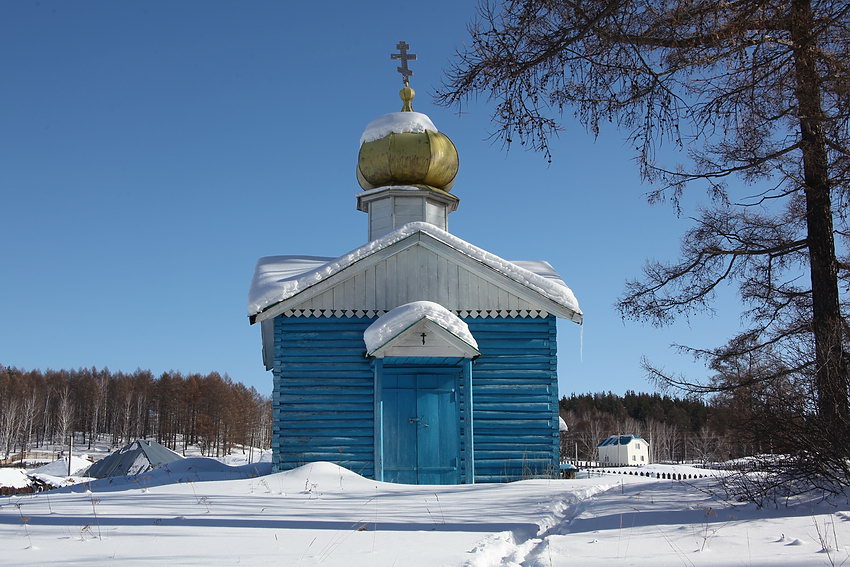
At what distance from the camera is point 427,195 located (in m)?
18.0

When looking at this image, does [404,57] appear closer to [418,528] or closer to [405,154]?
[405,154]

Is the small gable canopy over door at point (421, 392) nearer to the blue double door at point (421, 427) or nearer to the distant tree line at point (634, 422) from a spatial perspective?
the blue double door at point (421, 427)

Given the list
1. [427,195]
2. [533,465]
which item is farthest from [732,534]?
[427,195]

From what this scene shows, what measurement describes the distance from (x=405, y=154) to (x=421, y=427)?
730cm

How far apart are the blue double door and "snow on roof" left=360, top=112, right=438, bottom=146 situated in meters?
Result: 7.11

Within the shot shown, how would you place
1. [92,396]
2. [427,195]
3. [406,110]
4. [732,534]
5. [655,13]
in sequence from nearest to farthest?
[732,534] → [655,13] → [427,195] → [406,110] → [92,396]

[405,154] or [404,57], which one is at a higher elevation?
[404,57]

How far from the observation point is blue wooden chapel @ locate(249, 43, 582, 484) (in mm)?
13086

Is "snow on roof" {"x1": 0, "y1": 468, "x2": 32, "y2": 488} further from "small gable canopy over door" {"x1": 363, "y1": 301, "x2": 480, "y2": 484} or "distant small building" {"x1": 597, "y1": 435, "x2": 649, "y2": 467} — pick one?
"distant small building" {"x1": 597, "y1": 435, "x2": 649, "y2": 467}

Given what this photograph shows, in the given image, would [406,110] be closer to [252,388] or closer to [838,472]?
[838,472]

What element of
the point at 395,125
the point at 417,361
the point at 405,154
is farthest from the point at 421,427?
the point at 395,125

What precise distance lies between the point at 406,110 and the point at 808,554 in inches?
635

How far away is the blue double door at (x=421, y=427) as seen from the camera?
43.0 ft

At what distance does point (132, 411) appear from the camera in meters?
89.2
